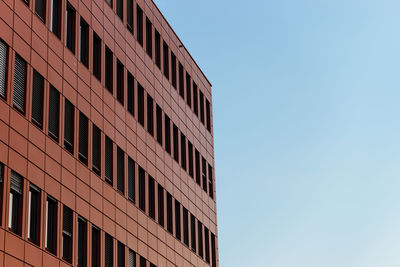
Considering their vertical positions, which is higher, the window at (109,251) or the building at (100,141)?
the building at (100,141)

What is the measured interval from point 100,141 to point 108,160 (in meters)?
1.89

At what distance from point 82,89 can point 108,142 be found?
14.8 ft

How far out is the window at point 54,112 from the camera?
40688 mm

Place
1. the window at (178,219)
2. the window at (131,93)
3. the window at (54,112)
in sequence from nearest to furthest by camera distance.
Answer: the window at (54,112)
the window at (131,93)
the window at (178,219)

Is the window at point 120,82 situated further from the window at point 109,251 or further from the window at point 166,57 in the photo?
the window at point 166,57

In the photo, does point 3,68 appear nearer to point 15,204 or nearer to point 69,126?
point 15,204

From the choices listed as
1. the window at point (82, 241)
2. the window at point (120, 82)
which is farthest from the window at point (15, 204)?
the window at point (120, 82)

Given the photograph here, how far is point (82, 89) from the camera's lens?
44656mm

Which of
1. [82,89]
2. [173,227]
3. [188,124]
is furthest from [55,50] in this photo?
[188,124]

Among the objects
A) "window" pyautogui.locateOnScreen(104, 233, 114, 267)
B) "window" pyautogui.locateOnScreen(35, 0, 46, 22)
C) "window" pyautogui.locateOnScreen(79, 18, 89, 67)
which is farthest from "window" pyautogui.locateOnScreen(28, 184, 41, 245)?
"window" pyautogui.locateOnScreen(79, 18, 89, 67)

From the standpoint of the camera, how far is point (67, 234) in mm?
40969

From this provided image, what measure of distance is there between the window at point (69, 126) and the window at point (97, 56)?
5.02m

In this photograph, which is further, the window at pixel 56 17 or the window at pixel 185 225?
the window at pixel 185 225

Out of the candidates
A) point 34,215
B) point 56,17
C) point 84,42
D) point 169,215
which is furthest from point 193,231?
point 34,215
